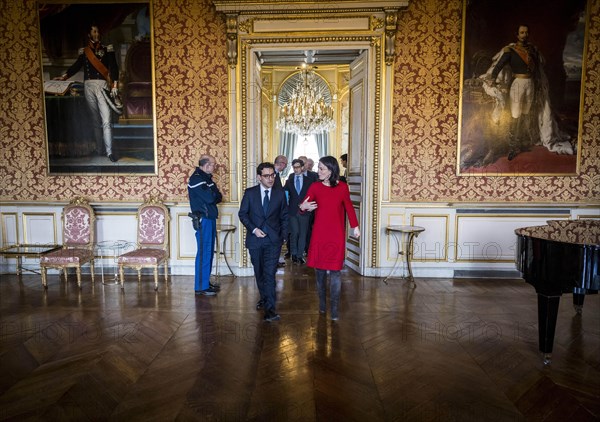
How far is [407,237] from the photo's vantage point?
573cm

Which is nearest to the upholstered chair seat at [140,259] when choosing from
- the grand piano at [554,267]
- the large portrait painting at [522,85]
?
the grand piano at [554,267]

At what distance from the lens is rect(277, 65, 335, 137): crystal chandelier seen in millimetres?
8836

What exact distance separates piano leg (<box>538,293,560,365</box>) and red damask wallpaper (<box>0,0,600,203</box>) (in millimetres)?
2835

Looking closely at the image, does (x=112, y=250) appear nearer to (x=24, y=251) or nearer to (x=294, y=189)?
(x=24, y=251)

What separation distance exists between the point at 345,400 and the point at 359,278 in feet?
10.5

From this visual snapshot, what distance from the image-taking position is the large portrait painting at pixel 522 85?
542cm

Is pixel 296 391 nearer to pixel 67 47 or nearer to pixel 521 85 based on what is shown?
pixel 521 85

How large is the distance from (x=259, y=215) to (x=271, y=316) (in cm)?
100

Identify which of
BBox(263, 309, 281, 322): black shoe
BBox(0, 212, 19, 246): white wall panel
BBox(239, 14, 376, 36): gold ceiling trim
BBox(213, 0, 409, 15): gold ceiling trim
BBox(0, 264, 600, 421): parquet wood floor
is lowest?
BBox(0, 264, 600, 421): parquet wood floor

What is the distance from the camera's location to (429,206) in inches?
224

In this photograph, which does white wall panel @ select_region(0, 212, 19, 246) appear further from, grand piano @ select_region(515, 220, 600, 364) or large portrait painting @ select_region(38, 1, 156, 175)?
grand piano @ select_region(515, 220, 600, 364)

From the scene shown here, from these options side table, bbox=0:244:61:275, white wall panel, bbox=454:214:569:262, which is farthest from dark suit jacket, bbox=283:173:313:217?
side table, bbox=0:244:61:275

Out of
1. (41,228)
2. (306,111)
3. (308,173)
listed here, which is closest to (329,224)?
(308,173)

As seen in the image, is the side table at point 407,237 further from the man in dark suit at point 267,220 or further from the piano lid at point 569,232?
the man in dark suit at point 267,220
